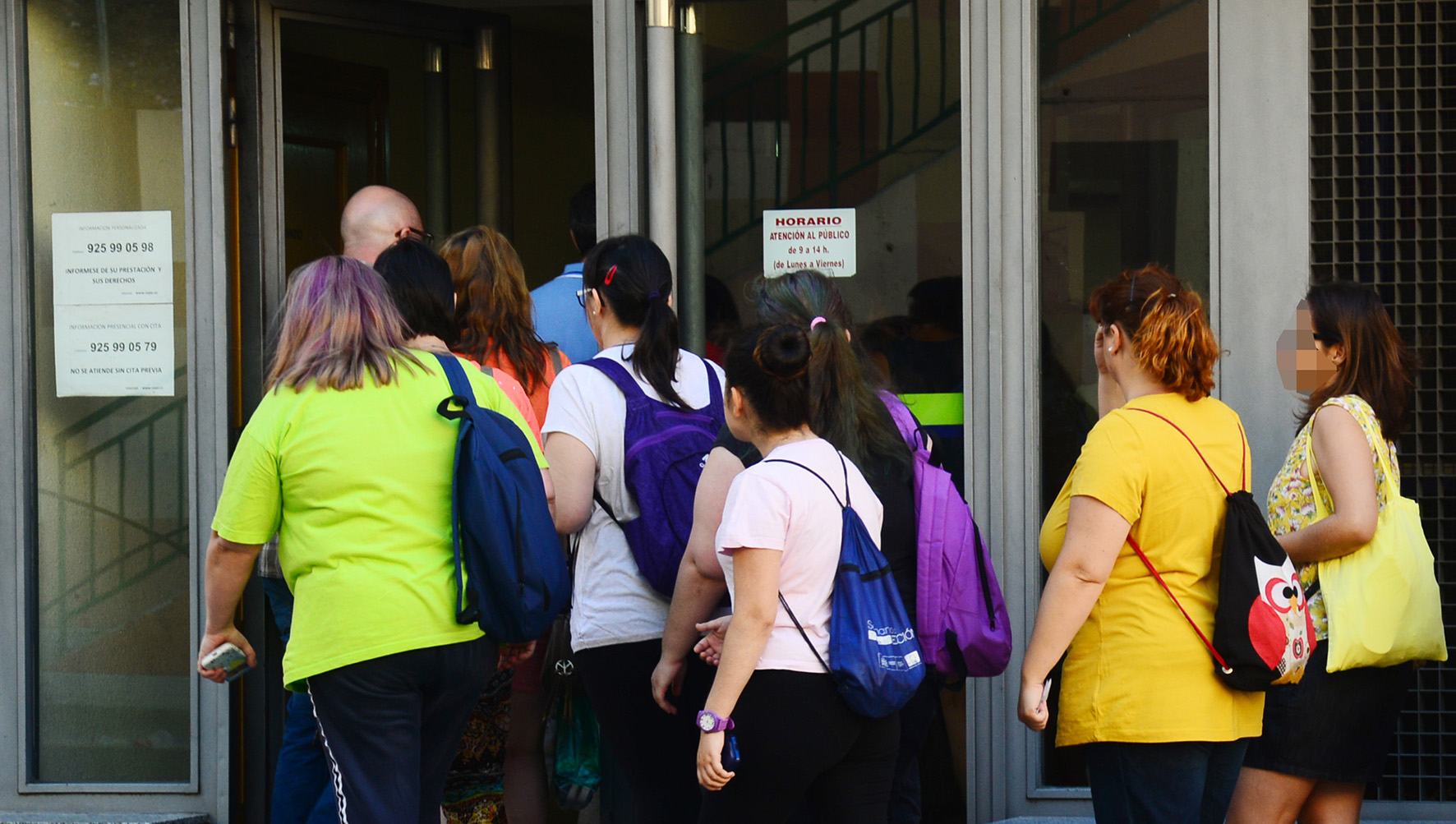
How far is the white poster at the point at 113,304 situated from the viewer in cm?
462

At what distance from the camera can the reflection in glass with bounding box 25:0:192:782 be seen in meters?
4.63

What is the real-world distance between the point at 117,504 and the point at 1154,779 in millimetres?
3446

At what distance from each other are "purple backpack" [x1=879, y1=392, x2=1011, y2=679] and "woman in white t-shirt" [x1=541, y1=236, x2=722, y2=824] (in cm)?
59

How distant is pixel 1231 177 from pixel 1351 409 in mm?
1171

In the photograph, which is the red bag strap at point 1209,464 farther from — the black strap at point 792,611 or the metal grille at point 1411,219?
the metal grille at point 1411,219

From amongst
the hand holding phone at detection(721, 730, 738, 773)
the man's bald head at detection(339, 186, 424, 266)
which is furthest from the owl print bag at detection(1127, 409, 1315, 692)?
the man's bald head at detection(339, 186, 424, 266)

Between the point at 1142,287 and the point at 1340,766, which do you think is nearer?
the point at 1142,287

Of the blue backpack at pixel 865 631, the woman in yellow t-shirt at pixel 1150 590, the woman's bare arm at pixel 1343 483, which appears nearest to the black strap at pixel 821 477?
the blue backpack at pixel 865 631

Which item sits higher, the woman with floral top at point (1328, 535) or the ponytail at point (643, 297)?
the ponytail at point (643, 297)

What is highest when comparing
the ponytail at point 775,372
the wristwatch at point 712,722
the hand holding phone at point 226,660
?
the ponytail at point 775,372

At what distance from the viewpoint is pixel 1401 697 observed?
3473 mm

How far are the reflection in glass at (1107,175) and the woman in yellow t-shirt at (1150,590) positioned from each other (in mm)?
1400

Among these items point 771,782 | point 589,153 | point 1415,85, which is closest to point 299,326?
point 771,782

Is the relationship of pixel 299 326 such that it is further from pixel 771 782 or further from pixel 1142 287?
pixel 1142 287
